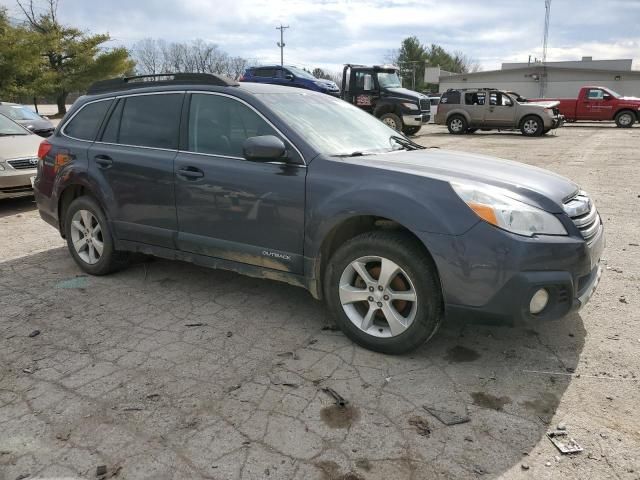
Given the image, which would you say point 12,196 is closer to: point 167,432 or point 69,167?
point 69,167

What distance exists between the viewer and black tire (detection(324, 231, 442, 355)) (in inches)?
121

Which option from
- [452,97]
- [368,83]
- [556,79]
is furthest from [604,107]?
[556,79]

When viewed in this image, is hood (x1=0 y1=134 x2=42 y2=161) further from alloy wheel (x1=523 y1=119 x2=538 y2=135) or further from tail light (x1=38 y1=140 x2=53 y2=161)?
alloy wheel (x1=523 y1=119 x2=538 y2=135)

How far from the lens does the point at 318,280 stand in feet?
11.5

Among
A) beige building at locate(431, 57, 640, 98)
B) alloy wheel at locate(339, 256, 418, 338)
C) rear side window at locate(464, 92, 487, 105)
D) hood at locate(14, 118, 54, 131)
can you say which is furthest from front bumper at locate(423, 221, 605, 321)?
beige building at locate(431, 57, 640, 98)

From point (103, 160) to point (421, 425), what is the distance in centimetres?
341

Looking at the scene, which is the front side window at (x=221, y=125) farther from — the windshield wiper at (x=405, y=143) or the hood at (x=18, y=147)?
the hood at (x=18, y=147)

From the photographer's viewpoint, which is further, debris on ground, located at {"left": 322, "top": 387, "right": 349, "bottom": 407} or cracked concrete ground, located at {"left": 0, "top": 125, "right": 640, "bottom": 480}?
debris on ground, located at {"left": 322, "top": 387, "right": 349, "bottom": 407}

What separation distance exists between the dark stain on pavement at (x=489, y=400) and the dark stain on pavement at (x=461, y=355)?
38 cm

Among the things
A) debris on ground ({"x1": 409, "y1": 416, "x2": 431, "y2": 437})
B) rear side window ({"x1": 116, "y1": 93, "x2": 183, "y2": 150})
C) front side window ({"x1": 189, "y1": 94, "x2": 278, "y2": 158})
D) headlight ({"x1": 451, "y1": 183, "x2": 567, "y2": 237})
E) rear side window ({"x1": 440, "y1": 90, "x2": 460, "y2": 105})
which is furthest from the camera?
rear side window ({"x1": 440, "y1": 90, "x2": 460, "y2": 105})

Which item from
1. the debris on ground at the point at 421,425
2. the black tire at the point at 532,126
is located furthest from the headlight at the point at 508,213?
the black tire at the point at 532,126

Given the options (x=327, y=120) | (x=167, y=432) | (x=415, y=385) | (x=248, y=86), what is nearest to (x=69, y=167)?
(x=248, y=86)

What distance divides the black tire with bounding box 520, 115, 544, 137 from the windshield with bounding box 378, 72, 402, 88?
5594 mm

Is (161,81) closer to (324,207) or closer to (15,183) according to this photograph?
(324,207)
